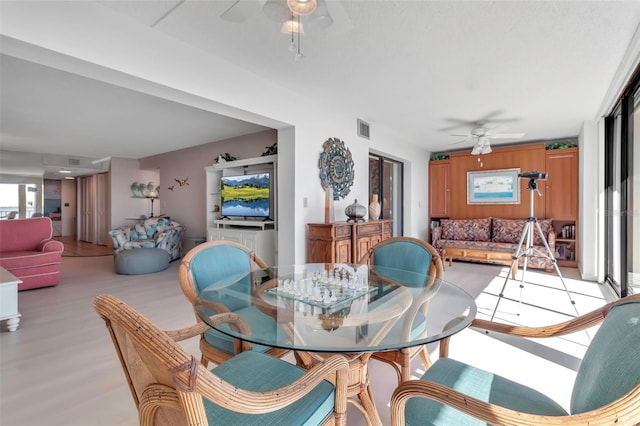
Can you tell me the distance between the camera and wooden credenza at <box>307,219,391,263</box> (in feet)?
11.1

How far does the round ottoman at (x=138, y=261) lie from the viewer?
4.79 metres

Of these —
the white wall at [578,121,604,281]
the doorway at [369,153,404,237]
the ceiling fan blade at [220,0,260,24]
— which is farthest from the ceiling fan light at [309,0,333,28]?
the white wall at [578,121,604,281]

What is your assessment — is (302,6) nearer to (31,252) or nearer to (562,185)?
(31,252)

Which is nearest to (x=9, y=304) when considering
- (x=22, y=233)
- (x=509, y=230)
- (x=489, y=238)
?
(x=22, y=233)

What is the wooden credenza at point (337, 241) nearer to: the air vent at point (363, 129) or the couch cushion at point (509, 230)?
the air vent at point (363, 129)

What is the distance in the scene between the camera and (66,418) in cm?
155

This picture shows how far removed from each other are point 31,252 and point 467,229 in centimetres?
742

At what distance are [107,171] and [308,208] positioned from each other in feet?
23.0

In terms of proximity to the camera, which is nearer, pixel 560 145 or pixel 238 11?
pixel 238 11

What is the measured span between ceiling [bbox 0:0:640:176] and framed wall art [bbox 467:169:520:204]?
3.93 feet

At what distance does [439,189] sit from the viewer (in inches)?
272

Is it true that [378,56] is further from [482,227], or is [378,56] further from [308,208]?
[482,227]

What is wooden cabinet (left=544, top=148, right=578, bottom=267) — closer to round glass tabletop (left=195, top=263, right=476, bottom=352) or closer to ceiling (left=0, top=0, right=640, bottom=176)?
ceiling (left=0, top=0, right=640, bottom=176)

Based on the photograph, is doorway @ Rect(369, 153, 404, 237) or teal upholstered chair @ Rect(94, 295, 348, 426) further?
doorway @ Rect(369, 153, 404, 237)
